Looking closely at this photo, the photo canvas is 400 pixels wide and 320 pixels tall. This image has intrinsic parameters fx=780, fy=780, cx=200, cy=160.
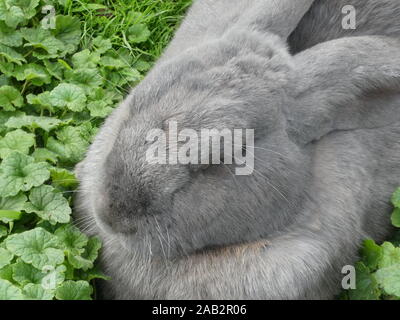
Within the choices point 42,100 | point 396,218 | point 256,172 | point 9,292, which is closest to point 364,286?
point 396,218

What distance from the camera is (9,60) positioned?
3.75 m

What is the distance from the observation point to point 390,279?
2.95 metres

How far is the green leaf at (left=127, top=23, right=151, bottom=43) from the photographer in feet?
13.7

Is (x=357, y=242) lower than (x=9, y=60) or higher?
lower

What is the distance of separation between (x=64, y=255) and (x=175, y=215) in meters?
0.51

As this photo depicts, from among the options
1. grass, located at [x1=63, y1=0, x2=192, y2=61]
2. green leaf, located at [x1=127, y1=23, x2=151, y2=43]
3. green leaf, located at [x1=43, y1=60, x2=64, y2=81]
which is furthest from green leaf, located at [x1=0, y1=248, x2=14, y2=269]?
green leaf, located at [x1=127, y1=23, x2=151, y2=43]

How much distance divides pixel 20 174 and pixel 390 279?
4.97 feet

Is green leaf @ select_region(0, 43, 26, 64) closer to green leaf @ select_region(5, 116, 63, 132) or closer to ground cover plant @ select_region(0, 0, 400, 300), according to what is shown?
ground cover plant @ select_region(0, 0, 400, 300)

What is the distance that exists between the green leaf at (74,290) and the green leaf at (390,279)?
1.11 meters

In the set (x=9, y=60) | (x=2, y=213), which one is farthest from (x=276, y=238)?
(x=9, y=60)

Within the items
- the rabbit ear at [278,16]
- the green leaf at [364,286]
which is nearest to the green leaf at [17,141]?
the rabbit ear at [278,16]

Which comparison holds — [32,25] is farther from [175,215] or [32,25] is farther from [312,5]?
[175,215]

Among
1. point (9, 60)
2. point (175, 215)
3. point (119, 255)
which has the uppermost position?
point (9, 60)

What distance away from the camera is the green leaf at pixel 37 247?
114 inches
